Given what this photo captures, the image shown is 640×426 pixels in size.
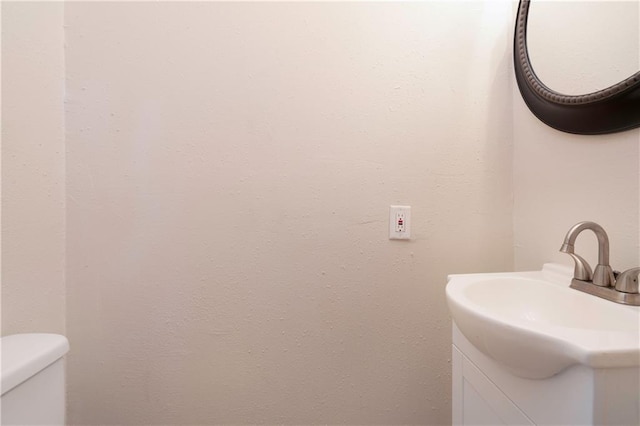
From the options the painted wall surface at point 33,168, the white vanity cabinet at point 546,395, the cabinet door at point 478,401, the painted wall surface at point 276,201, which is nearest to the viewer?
the white vanity cabinet at point 546,395

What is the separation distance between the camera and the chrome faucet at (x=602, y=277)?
476mm

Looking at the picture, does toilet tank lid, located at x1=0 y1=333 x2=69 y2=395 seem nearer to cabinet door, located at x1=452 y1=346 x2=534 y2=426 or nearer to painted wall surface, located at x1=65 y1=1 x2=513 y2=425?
painted wall surface, located at x1=65 y1=1 x2=513 y2=425

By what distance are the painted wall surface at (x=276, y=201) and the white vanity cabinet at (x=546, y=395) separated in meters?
0.27

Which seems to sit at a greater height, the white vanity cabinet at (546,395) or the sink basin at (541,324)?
the sink basin at (541,324)

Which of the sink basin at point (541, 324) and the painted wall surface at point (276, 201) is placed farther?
the painted wall surface at point (276, 201)

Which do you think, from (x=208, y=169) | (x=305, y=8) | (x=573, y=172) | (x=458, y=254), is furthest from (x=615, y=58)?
(x=208, y=169)

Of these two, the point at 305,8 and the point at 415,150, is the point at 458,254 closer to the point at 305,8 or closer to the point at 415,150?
the point at 415,150

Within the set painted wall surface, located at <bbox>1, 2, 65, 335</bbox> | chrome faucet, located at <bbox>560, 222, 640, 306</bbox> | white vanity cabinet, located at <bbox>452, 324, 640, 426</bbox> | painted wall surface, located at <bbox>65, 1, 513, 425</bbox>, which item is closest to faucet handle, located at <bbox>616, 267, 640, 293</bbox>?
chrome faucet, located at <bbox>560, 222, 640, 306</bbox>

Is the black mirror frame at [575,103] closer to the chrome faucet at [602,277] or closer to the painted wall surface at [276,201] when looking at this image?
the painted wall surface at [276,201]

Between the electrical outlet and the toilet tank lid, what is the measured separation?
930 mm

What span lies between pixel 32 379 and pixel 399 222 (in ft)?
3.25

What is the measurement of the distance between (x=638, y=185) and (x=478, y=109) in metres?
0.45

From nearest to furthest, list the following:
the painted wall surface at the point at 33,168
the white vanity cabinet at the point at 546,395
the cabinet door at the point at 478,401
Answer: the white vanity cabinet at the point at 546,395 < the cabinet door at the point at 478,401 < the painted wall surface at the point at 33,168

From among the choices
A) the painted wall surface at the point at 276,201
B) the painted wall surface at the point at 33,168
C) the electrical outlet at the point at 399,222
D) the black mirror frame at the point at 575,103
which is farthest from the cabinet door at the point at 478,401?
the painted wall surface at the point at 33,168
